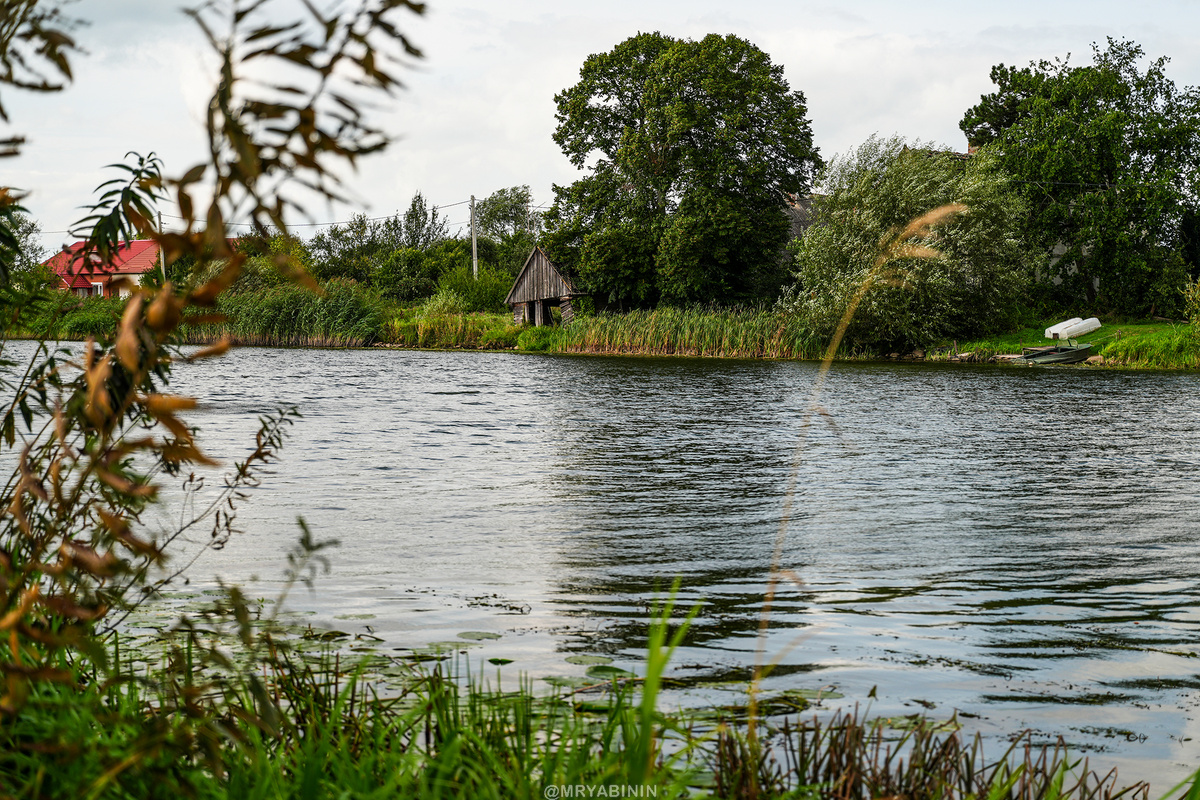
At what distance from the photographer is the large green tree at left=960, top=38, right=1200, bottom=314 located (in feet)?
137

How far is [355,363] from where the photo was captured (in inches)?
1362

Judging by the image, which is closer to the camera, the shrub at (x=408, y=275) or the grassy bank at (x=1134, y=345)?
the grassy bank at (x=1134, y=345)

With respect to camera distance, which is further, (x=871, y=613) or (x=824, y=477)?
(x=824, y=477)

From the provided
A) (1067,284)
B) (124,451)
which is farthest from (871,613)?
(1067,284)

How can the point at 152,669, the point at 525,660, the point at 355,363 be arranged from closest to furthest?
the point at 152,669
the point at 525,660
the point at 355,363

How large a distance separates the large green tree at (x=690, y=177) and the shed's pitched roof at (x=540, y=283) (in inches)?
36.8

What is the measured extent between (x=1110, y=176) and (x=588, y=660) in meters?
46.9

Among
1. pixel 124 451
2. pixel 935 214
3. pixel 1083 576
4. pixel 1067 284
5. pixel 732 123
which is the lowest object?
pixel 1083 576

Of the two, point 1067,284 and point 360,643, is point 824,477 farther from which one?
point 1067,284

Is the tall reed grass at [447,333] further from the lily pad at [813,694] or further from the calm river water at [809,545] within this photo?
the lily pad at [813,694]

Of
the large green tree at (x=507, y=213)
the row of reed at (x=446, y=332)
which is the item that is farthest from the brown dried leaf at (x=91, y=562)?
the large green tree at (x=507, y=213)

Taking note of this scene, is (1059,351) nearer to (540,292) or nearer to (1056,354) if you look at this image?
(1056,354)

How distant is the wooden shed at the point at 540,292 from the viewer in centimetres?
5131

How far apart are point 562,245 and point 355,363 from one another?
64.2ft
